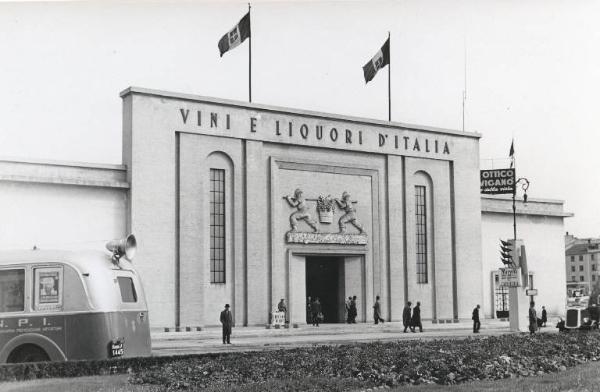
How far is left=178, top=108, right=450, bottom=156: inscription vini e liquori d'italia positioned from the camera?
33062 mm

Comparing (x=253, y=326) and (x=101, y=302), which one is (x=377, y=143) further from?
(x=101, y=302)

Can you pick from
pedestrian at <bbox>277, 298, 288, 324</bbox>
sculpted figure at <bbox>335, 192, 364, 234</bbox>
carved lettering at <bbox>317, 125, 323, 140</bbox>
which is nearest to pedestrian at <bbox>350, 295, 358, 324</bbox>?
sculpted figure at <bbox>335, 192, 364, 234</bbox>

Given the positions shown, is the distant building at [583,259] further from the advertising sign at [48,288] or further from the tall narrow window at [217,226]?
the advertising sign at [48,288]

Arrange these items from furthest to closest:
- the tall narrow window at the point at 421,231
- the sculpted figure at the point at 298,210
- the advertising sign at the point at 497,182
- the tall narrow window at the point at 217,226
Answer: the advertising sign at the point at 497,182
the tall narrow window at the point at 421,231
the sculpted figure at the point at 298,210
the tall narrow window at the point at 217,226

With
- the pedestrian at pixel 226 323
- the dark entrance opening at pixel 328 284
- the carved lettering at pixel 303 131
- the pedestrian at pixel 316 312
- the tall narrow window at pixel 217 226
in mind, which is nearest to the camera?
the pedestrian at pixel 226 323

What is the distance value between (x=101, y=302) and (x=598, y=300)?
23.8 meters

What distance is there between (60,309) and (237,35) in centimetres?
2009

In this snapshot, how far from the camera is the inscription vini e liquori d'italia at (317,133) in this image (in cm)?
3306

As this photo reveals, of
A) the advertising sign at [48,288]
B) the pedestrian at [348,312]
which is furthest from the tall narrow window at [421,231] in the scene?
the advertising sign at [48,288]

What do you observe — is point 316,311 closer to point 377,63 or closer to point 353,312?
point 353,312

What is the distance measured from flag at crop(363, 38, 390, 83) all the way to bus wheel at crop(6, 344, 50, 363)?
83.3 ft

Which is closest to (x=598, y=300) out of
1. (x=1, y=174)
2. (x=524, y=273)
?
(x=524, y=273)

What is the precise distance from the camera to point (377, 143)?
38031mm

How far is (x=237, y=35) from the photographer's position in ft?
109
